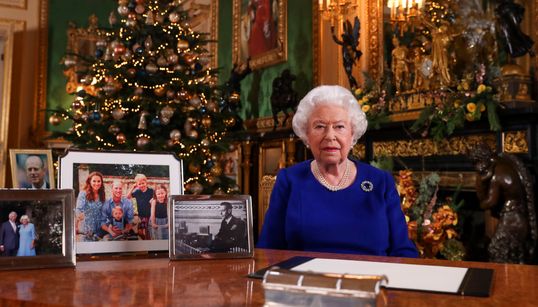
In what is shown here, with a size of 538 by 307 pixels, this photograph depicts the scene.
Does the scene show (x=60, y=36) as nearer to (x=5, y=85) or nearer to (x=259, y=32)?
(x=5, y=85)

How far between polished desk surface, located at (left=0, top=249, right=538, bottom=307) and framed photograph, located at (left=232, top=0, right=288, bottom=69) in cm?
657

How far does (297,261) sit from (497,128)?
11.2ft

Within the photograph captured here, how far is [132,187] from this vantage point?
4.88ft

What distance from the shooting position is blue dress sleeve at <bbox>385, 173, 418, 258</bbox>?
193cm

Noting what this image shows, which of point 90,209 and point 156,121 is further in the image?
point 156,121

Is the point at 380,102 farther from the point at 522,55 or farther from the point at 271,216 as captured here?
the point at 271,216

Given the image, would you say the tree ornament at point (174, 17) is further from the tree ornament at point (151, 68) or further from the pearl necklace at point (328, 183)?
the pearl necklace at point (328, 183)

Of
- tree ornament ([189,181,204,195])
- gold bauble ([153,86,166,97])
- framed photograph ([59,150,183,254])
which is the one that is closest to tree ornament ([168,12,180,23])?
gold bauble ([153,86,166,97])

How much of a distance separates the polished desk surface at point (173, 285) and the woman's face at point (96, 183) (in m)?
0.19

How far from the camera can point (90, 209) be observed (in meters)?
1.43

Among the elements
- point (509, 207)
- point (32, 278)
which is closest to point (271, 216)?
point (32, 278)

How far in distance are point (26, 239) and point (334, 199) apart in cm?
Result: 105

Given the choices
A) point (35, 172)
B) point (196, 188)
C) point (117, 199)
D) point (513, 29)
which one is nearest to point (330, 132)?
point (117, 199)

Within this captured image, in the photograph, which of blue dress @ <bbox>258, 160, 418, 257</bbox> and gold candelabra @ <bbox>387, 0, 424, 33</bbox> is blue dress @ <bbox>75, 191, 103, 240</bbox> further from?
gold candelabra @ <bbox>387, 0, 424, 33</bbox>
